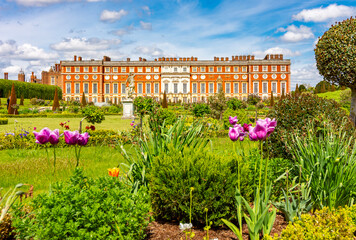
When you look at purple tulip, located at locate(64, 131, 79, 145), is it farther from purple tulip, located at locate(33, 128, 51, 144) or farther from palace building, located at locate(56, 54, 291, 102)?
palace building, located at locate(56, 54, 291, 102)

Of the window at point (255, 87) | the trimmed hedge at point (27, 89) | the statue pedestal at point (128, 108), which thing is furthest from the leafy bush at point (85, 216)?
the window at point (255, 87)

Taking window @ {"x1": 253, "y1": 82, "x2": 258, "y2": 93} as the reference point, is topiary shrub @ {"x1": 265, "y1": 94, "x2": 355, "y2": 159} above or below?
below

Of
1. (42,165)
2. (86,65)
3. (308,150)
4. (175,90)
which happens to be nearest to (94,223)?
(308,150)

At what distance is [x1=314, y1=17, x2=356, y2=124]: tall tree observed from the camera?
7633mm

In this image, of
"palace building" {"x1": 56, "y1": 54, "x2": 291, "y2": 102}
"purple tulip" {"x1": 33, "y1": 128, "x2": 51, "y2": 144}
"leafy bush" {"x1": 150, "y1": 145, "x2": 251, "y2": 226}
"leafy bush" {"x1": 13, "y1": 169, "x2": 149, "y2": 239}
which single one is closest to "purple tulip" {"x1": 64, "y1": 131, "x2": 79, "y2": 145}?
"purple tulip" {"x1": 33, "y1": 128, "x2": 51, "y2": 144}

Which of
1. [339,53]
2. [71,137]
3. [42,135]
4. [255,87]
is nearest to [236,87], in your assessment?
[255,87]

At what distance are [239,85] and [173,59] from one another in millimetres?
10544

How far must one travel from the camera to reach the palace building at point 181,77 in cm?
4188

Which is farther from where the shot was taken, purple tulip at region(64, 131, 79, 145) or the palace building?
the palace building

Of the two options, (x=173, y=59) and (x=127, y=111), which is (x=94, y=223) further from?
(x=173, y=59)

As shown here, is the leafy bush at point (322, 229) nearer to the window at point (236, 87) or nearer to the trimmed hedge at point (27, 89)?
the trimmed hedge at point (27, 89)

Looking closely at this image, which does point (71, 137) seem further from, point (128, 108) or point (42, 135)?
point (128, 108)

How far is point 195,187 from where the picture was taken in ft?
7.21

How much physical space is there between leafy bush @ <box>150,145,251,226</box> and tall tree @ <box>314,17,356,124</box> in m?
6.68
